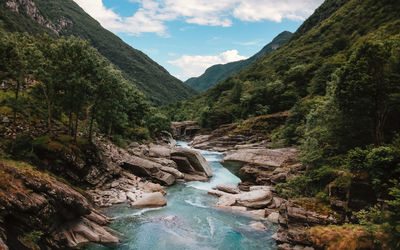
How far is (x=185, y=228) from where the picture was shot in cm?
2233

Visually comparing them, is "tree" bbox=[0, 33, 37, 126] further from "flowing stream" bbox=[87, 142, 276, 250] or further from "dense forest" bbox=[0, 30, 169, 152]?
"flowing stream" bbox=[87, 142, 276, 250]

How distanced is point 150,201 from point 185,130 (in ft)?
246

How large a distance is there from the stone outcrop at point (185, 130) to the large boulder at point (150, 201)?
71.3 meters

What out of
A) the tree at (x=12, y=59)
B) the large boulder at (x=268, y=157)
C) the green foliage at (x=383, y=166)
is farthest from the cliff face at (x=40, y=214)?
the large boulder at (x=268, y=157)

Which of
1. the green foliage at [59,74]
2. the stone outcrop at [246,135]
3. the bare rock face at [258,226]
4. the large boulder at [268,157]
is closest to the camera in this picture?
the green foliage at [59,74]

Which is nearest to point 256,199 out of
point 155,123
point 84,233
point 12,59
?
point 84,233

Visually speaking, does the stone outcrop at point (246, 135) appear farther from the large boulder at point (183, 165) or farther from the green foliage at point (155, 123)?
the large boulder at point (183, 165)

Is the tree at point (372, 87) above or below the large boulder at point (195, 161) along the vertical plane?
above

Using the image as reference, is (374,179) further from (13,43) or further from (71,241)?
(13,43)

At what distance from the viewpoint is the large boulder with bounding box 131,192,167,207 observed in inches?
1041

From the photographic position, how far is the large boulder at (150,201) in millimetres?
26433

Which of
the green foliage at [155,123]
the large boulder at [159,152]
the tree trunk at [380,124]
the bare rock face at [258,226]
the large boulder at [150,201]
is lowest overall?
the bare rock face at [258,226]

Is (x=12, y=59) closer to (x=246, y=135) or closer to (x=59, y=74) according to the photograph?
(x=59, y=74)

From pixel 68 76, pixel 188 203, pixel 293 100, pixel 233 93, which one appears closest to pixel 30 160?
pixel 68 76
